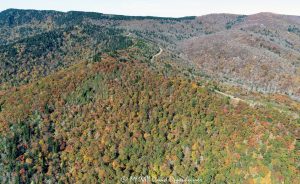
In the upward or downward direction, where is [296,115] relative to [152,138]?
upward

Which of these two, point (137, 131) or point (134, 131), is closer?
point (137, 131)

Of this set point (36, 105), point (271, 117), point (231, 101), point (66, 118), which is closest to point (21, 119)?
point (36, 105)

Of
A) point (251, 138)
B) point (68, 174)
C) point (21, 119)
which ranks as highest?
point (251, 138)

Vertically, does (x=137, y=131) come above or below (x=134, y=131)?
above

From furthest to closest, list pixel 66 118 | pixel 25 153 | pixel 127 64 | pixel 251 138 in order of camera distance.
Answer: pixel 127 64 < pixel 66 118 < pixel 25 153 < pixel 251 138

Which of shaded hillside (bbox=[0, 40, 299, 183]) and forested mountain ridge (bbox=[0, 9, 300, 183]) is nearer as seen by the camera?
forested mountain ridge (bbox=[0, 9, 300, 183])

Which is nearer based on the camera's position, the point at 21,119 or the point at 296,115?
the point at 296,115

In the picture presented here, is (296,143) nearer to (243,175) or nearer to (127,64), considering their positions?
(243,175)

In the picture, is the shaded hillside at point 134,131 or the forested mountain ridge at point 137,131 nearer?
the forested mountain ridge at point 137,131

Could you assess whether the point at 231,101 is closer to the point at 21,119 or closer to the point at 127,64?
the point at 127,64

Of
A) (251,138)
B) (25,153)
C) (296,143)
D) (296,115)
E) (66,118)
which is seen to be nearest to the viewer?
(296,143)
